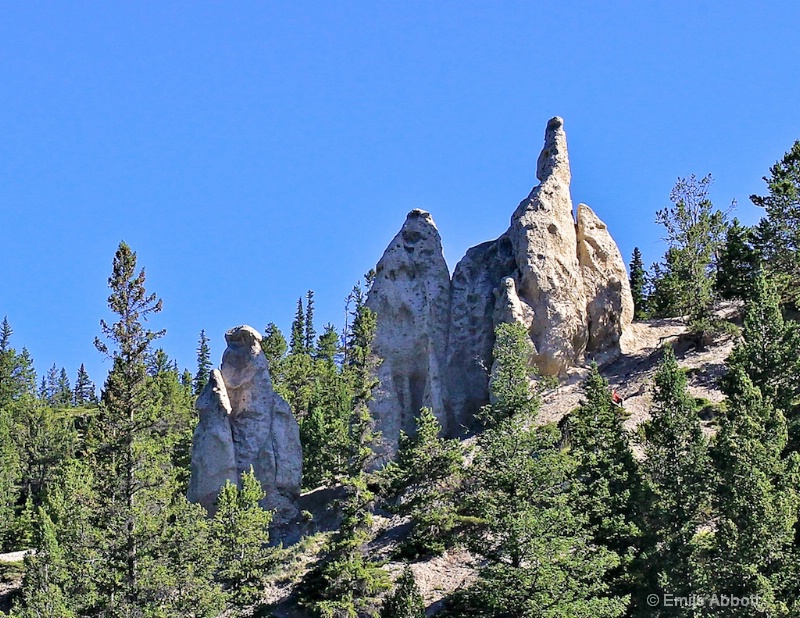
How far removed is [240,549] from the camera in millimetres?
42781

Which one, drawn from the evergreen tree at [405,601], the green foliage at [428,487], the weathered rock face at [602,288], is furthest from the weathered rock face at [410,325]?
the evergreen tree at [405,601]

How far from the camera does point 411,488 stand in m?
45.2

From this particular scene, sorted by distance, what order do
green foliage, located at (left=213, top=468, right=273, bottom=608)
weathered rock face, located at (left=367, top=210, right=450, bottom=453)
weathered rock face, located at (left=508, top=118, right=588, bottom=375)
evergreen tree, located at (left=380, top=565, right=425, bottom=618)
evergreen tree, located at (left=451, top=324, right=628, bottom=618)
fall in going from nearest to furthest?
evergreen tree, located at (left=451, top=324, right=628, bottom=618)
evergreen tree, located at (left=380, top=565, right=425, bottom=618)
green foliage, located at (left=213, top=468, right=273, bottom=608)
weathered rock face, located at (left=367, top=210, right=450, bottom=453)
weathered rock face, located at (left=508, top=118, right=588, bottom=375)

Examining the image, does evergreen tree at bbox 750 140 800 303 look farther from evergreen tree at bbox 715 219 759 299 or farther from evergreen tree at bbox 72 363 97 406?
evergreen tree at bbox 72 363 97 406

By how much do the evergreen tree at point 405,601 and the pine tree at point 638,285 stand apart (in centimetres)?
3936

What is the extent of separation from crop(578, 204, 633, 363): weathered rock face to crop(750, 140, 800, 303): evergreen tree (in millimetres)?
8840

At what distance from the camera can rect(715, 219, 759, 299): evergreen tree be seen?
179 ft

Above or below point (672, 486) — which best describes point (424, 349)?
above

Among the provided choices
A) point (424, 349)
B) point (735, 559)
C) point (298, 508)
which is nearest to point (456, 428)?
point (424, 349)

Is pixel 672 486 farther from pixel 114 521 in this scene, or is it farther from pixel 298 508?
pixel 298 508

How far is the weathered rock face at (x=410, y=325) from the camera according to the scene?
53938 millimetres

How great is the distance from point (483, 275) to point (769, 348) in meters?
24.0

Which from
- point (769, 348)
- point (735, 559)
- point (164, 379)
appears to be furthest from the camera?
point (164, 379)

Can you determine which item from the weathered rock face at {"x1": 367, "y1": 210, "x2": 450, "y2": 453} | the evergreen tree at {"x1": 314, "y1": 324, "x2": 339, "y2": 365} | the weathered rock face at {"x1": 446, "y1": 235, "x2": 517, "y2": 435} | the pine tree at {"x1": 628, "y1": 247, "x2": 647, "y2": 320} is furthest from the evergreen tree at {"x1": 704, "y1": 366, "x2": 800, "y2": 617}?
the evergreen tree at {"x1": 314, "y1": 324, "x2": 339, "y2": 365}
